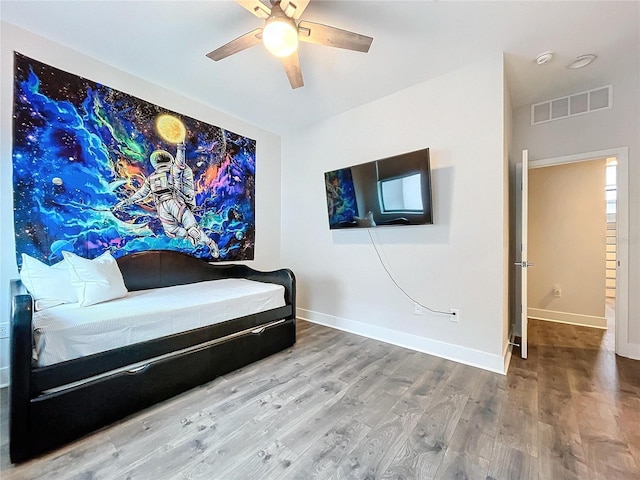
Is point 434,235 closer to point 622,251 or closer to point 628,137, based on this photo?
point 622,251

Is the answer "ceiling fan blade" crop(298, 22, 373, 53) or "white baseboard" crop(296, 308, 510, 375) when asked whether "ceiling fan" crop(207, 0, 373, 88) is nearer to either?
"ceiling fan blade" crop(298, 22, 373, 53)

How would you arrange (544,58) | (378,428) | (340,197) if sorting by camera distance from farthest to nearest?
(340,197)
(544,58)
(378,428)

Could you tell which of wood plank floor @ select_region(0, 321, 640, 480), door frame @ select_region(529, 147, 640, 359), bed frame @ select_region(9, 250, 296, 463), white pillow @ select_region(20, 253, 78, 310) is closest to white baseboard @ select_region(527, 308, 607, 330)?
door frame @ select_region(529, 147, 640, 359)

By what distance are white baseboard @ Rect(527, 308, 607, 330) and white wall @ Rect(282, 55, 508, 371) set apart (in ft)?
7.20

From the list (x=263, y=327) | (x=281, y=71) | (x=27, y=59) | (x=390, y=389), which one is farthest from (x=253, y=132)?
(x=390, y=389)

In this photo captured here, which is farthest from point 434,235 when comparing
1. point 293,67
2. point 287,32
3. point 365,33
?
point 287,32

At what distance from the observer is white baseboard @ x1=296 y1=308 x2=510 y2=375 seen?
2340 millimetres

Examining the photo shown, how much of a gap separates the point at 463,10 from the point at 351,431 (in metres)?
2.83

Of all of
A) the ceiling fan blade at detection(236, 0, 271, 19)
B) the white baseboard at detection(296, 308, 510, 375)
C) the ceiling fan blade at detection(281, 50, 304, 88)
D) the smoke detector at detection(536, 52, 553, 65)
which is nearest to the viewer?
the ceiling fan blade at detection(236, 0, 271, 19)

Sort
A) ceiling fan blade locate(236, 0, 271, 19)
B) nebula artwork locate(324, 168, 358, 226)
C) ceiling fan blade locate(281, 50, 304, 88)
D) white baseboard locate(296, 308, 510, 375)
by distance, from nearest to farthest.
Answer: ceiling fan blade locate(236, 0, 271, 19)
ceiling fan blade locate(281, 50, 304, 88)
white baseboard locate(296, 308, 510, 375)
nebula artwork locate(324, 168, 358, 226)

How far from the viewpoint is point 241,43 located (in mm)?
1874

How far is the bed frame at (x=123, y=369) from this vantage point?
4.36 ft

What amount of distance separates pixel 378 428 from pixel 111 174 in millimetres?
3029

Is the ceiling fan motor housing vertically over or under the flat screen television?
over
